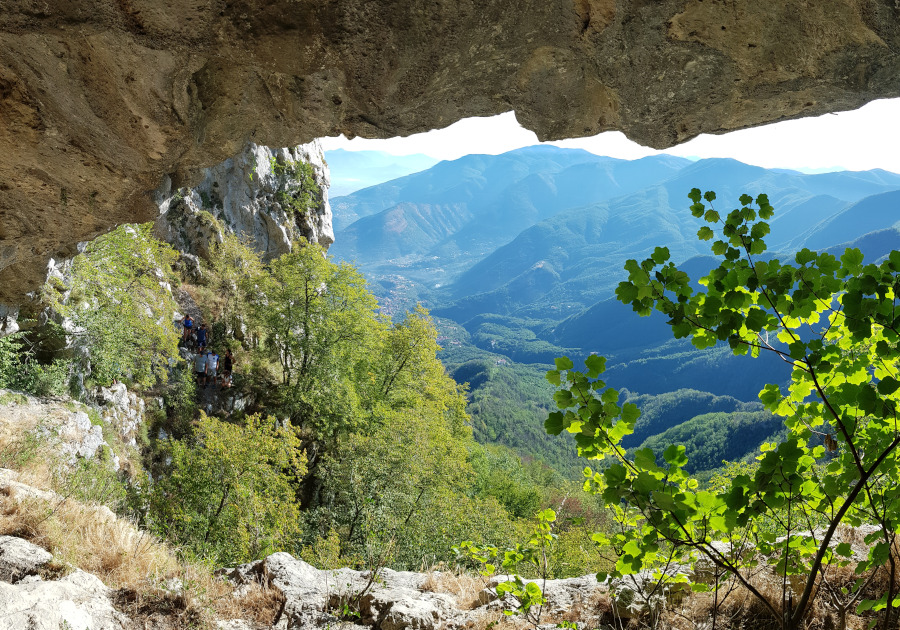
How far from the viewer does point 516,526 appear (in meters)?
18.9

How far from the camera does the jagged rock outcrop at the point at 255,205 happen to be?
26719mm

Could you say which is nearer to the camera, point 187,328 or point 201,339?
point 187,328

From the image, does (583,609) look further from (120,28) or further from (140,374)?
(140,374)

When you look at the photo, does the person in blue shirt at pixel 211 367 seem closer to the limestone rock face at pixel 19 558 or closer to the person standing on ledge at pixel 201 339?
the person standing on ledge at pixel 201 339

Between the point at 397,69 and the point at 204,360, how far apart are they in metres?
21.5

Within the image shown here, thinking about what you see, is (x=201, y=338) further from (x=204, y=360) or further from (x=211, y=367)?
(x=211, y=367)

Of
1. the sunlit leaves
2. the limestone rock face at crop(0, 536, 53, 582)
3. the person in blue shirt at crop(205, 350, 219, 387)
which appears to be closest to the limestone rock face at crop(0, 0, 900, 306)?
the sunlit leaves

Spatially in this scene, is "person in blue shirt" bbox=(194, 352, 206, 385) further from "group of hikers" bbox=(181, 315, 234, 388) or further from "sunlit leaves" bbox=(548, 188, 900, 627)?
"sunlit leaves" bbox=(548, 188, 900, 627)

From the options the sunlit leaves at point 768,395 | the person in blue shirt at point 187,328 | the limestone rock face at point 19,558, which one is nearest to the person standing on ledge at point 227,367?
the person in blue shirt at point 187,328

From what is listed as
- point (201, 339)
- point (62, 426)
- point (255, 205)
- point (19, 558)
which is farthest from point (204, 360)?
point (19, 558)

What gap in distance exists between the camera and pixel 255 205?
101 ft

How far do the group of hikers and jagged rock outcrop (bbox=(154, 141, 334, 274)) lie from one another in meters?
5.42

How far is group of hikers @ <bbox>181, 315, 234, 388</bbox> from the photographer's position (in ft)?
72.2

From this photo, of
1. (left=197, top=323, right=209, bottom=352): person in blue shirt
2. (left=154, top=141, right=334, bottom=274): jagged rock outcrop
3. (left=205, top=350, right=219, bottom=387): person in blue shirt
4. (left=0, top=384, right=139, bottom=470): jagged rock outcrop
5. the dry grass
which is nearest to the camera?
the dry grass
